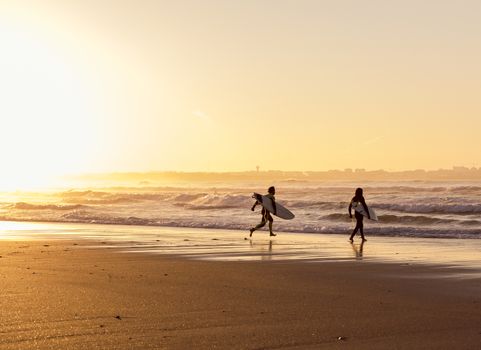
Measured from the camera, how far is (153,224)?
32750 mm

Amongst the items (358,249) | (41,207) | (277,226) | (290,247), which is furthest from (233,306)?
(41,207)

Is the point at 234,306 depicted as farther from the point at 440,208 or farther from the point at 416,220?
the point at 440,208

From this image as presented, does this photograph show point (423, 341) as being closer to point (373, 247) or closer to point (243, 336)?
point (243, 336)

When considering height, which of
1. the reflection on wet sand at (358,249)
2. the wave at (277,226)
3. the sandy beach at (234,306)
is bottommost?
the wave at (277,226)

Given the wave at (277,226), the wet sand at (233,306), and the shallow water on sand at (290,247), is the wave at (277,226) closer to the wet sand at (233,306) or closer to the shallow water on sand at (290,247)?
the shallow water on sand at (290,247)

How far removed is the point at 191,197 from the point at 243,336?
5506 centimetres

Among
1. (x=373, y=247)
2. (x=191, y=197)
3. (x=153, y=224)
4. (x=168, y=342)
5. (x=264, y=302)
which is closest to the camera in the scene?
(x=168, y=342)

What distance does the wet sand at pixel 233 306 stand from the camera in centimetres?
677

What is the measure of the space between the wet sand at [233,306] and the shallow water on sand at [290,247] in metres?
2.04

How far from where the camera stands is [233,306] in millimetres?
8703

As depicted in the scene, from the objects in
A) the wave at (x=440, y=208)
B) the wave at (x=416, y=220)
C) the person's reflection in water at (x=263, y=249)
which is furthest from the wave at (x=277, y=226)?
the wave at (x=440, y=208)

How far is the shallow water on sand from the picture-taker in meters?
16.3

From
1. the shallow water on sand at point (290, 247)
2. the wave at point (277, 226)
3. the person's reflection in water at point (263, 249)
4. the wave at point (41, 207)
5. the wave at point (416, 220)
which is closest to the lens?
the shallow water on sand at point (290, 247)

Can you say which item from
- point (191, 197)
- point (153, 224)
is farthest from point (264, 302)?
point (191, 197)
